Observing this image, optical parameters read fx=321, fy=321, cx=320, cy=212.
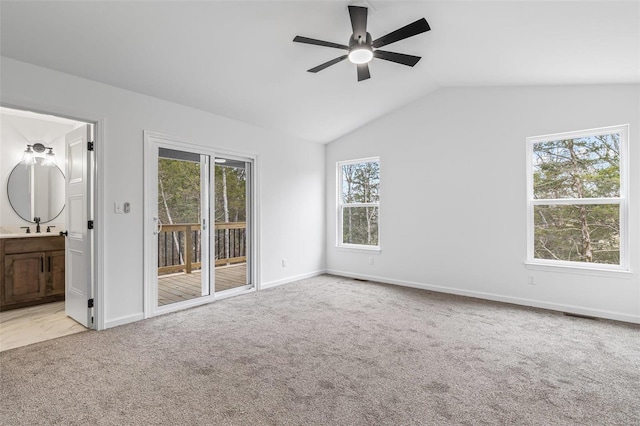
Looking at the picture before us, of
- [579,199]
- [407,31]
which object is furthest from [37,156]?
[579,199]

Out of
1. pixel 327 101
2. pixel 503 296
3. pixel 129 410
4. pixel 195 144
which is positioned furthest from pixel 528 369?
pixel 195 144

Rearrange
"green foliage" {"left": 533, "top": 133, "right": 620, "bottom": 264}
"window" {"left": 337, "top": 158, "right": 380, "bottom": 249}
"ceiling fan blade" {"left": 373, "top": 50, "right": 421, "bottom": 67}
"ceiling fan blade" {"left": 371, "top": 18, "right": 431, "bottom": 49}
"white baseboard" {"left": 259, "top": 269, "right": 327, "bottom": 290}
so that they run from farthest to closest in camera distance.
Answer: "window" {"left": 337, "top": 158, "right": 380, "bottom": 249}, "white baseboard" {"left": 259, "top": 269, "right": 327, "bottom": 290}, "green foliage" {"left": 533, "top": 133, "right": 620, "bottom": 264}, "ceiling fan blade" {"left": 373, "top": 50, "right": 421, "bottom": 67}, "ceiling fan blade" {"left": 371, "top": 18, "right": 431, "bottom": 49}

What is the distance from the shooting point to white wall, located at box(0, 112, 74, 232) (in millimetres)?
4352

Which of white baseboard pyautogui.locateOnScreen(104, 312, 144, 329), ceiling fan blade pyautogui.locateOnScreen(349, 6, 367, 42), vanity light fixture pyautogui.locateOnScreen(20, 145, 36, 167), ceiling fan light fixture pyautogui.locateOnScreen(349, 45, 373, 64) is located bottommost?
white baseboard pyautogui.locateOnScreen(104, 312, 144, 329)

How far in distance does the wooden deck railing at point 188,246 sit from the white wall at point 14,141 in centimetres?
153

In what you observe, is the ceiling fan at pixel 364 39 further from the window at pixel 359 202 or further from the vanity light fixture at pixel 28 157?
the vanity light fixture at pixel 28 157

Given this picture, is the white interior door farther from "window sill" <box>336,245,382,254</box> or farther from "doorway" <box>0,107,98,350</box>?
"window sill" <box>336,245,382,254</box>

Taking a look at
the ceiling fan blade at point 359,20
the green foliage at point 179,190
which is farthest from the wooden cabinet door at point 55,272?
the ceiling fan blade at point 359,20

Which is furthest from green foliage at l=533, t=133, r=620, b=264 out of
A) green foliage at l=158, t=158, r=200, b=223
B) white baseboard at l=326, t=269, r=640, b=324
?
green foliage at l=158, t=158, r=200, b=223

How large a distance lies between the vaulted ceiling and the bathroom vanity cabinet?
2388 millimetres

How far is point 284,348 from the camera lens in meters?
2.81

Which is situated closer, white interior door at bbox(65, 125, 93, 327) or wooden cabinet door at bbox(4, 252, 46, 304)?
white interior door at bbox(65, 125, 93, 327)

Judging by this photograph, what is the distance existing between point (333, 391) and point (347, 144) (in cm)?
439

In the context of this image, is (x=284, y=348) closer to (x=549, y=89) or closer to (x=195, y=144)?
(x=195, y=144)
